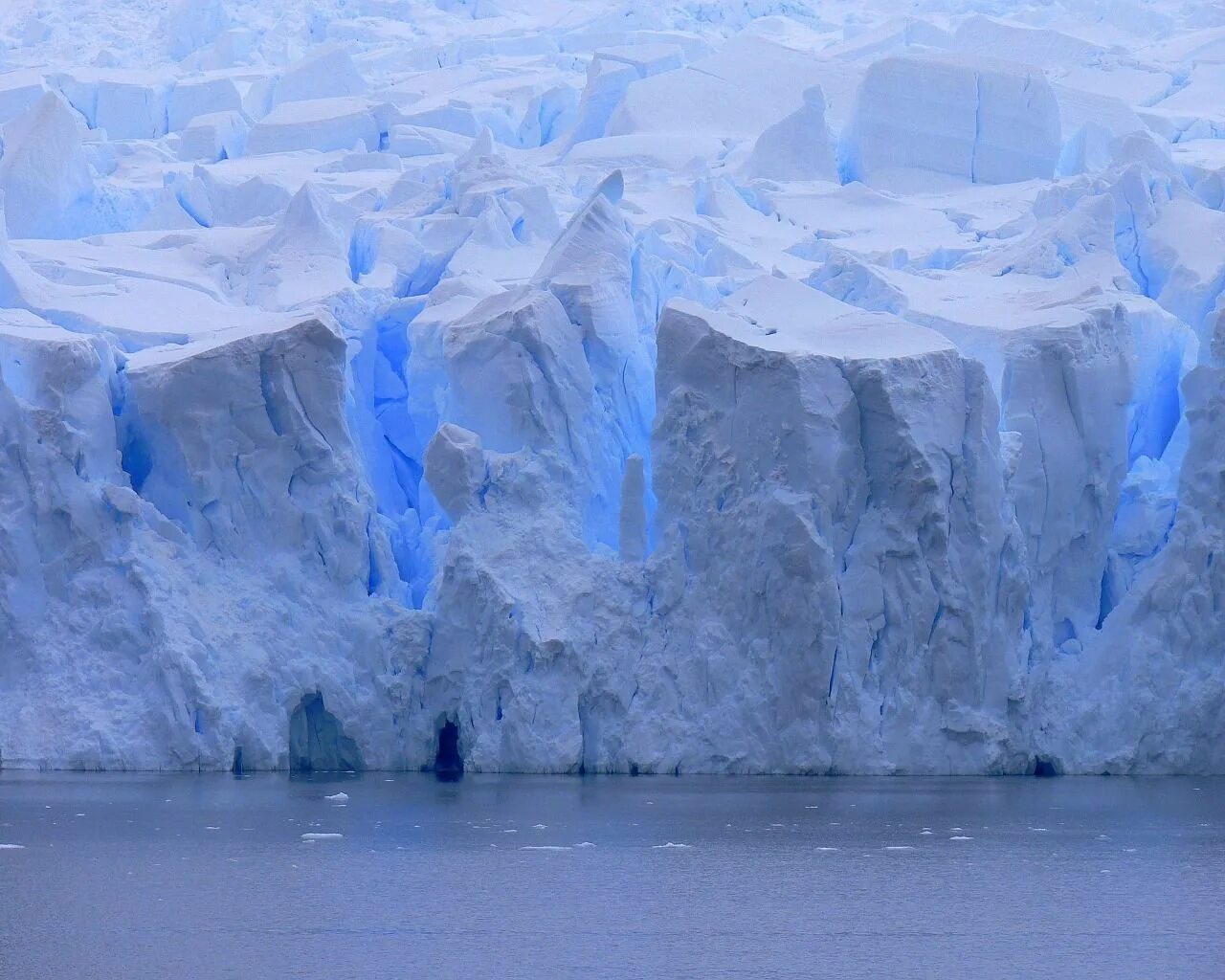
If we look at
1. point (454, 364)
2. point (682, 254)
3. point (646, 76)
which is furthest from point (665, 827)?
point (646, 76)

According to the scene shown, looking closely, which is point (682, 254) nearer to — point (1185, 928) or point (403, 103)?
point (403, 103)

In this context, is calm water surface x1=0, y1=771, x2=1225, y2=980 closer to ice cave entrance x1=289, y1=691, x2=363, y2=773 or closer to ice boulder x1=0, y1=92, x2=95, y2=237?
ice cave entrance x1=289, y1=691, x2=363, y2=773

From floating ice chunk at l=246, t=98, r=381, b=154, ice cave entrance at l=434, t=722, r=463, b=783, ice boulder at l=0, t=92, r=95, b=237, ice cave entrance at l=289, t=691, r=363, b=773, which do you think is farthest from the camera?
floating ice chunk at l=246, t=98, r=381, b=154

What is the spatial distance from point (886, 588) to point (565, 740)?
9.21ft

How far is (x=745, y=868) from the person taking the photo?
972 cm

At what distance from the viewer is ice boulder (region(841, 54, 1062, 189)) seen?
23.5m

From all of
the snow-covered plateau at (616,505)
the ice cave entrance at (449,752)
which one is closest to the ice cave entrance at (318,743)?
the snow-covered plateau at (616,505)

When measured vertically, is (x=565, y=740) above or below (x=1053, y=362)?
below

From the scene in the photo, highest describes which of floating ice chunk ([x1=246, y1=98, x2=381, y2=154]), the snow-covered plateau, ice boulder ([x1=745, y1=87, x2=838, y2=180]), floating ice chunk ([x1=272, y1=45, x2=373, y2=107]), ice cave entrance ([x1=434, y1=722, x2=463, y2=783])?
floating ice chunk ([x1=272, y1=45, x2=373, y2=107])

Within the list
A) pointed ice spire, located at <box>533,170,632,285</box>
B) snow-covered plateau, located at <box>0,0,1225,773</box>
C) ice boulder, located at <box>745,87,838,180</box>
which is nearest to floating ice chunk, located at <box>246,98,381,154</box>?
ice boulder, located at <box>745,87,838,180</box>

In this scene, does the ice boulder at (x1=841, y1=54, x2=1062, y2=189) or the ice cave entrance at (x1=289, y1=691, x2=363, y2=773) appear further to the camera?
the ice boulder at (x1=841, y1=54, x2=1062, y2=189)

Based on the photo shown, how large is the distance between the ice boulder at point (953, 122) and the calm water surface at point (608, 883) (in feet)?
39.4

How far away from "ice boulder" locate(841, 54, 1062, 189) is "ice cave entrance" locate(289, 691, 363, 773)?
460 inches

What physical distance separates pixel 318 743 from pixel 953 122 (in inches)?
492
